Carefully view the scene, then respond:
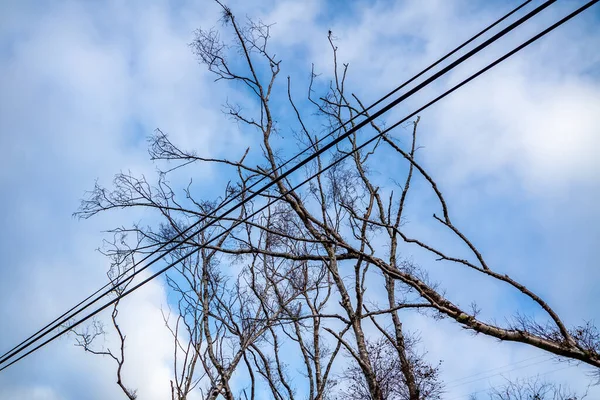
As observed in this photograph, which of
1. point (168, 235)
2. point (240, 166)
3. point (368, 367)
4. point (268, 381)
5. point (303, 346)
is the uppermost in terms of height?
point (240, 166)

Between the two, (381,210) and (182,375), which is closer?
(182,375)

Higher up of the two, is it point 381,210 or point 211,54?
point 211,54

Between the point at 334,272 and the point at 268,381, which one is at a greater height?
the point at 334,272

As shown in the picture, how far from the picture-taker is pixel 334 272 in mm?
9195

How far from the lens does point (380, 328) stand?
29.5 ft

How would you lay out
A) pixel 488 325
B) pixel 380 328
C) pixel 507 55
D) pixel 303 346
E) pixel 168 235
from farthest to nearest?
1. pixel 303 346
2. pixel 168 235
3. pixel 380 328
4. pixel 488 325
5. pixel 507 55

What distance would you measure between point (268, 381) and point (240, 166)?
4.76m

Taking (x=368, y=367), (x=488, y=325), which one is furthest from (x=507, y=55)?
(x=368, y=367)

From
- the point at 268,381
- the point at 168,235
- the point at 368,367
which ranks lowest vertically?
the point at 368,367

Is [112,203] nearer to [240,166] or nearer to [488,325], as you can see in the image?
[240,166]

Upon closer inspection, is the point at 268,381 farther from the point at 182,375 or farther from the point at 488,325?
the point at 488,325

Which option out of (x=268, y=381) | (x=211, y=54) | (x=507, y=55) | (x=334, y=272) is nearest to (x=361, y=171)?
(x=334, y=272)

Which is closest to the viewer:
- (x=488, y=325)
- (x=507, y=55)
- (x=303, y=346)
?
(x=507, y=55)

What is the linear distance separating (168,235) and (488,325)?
645cm
